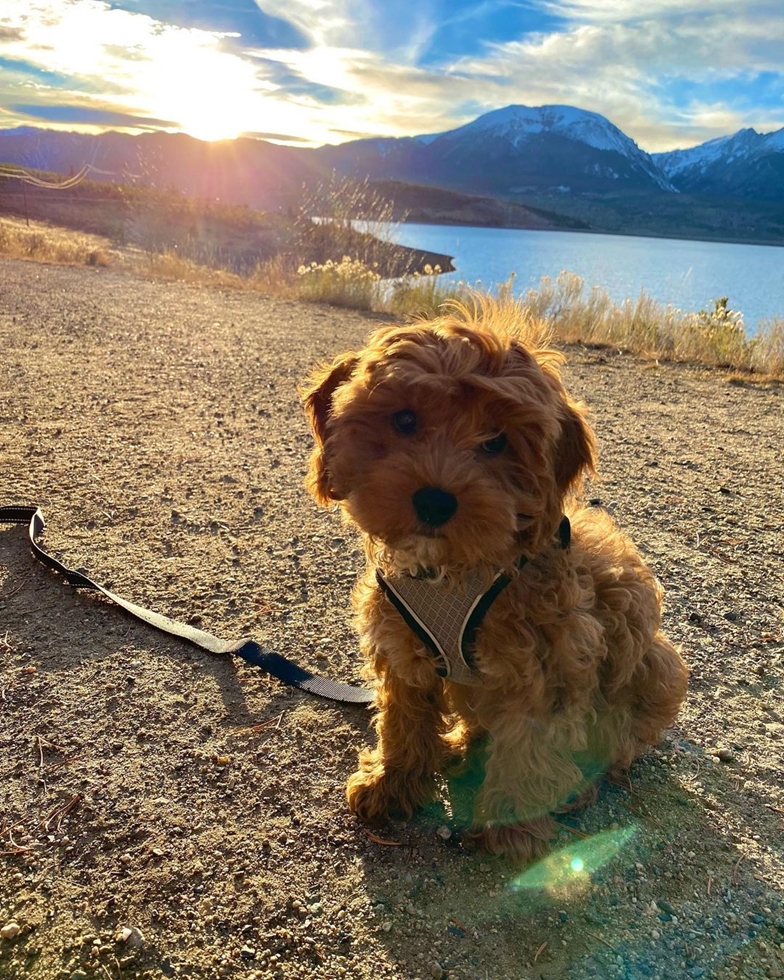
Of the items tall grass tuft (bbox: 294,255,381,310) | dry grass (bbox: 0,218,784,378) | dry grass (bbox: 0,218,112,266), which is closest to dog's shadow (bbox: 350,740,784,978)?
dry grass (bbox: 0,218,784,378)

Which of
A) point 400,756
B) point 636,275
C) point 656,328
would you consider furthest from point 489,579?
point 636,275

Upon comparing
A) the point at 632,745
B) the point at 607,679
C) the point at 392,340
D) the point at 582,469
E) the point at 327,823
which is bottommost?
the point at 327,823

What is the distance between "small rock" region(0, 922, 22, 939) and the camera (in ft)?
7.14

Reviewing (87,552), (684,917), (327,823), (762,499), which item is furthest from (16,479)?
(762,499)

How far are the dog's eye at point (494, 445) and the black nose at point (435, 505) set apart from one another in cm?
26

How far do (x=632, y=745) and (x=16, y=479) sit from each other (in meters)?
4.92

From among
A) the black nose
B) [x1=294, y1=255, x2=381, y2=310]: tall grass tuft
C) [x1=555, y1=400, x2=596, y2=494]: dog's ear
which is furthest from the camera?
[x1=294, y1=255, x2=381, y2=310]: tall grass tuft

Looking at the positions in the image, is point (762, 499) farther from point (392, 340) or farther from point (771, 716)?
point (392, 340)

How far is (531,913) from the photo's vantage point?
94.3 inches

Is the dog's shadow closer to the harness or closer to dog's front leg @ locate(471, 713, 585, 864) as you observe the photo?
dog's front leg @ locate(471, 713, 585, 864)

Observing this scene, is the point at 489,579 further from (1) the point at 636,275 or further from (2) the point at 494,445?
(1) the point at 636,275

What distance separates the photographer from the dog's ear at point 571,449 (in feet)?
8.03

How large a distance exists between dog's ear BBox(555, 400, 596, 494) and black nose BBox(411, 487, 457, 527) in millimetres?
490

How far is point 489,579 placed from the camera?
7.90 feet
